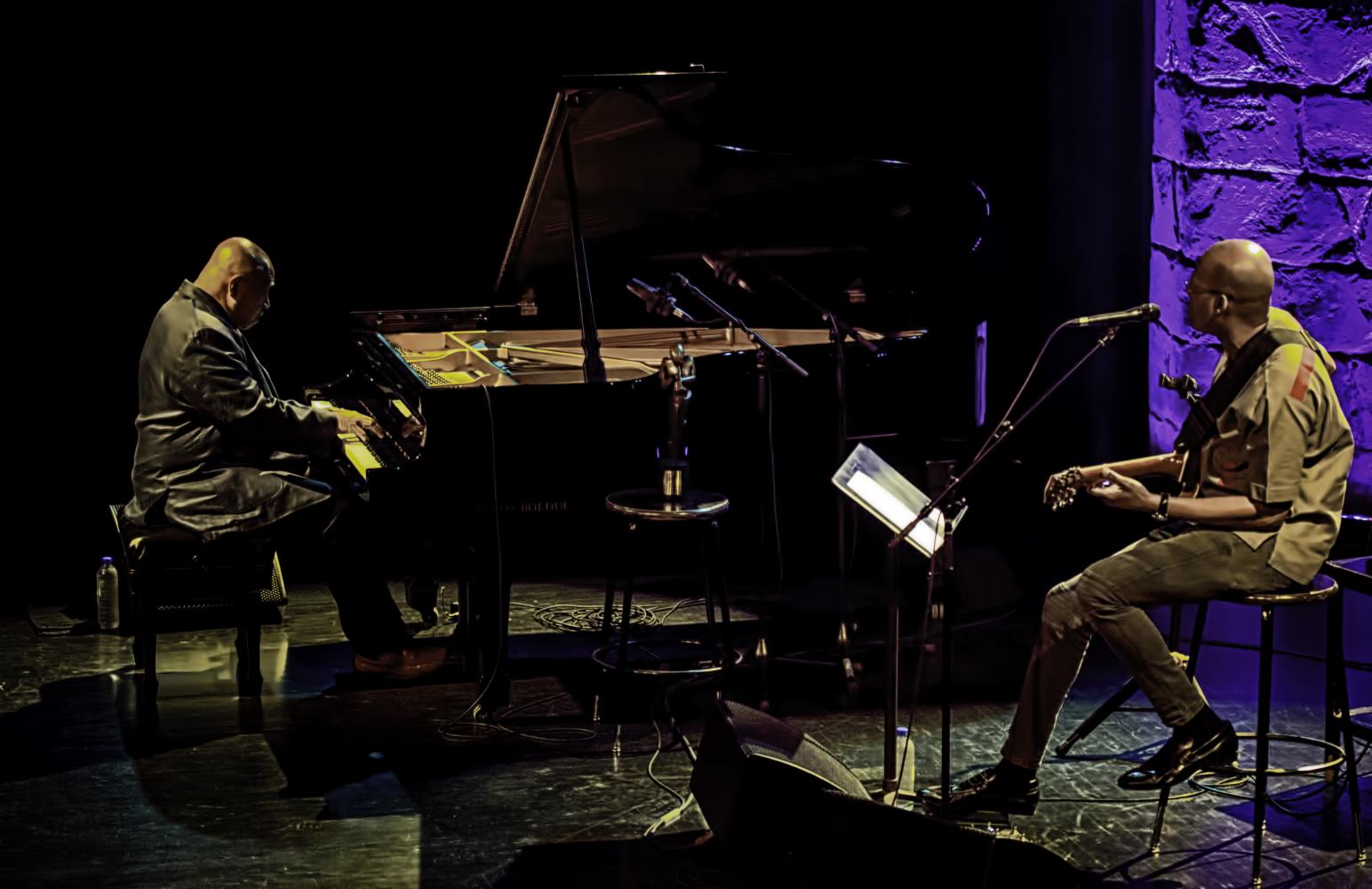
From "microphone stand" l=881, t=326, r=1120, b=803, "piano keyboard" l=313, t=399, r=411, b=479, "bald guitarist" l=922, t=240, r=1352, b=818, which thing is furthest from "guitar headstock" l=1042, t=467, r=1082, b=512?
"piano keyboard" l=313, t=399, r=411, b=479

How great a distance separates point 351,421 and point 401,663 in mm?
908

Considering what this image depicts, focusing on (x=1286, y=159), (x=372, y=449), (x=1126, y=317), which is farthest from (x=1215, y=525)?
(x=1286, y=159)

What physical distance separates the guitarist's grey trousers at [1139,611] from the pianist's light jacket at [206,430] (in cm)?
256

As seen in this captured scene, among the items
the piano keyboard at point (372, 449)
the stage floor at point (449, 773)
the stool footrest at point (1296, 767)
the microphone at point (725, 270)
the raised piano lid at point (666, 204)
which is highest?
the raised piano lid at point (666, 204)

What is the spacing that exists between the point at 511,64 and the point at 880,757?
403cm

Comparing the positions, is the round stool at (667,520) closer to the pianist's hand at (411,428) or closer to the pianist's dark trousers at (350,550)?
the pianist's hand at (411,428)

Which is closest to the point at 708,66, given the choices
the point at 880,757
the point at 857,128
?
the point at 857,128

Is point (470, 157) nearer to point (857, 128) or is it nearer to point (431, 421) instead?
point (857, 128)

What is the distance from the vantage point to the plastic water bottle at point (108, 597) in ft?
19.7

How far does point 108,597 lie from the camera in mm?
6008

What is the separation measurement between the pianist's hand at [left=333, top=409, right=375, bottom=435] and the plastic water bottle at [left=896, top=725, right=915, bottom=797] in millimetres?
2215

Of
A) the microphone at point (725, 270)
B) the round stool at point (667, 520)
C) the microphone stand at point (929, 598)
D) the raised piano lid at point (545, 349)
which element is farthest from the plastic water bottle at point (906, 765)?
the microphone at point (725, 270)

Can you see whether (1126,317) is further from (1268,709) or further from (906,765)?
(906,765)

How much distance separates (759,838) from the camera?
3.28 metres
